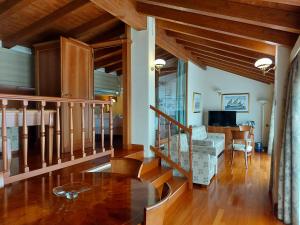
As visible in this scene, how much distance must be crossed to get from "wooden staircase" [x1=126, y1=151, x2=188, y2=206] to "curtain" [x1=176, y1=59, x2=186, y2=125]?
2.67 m

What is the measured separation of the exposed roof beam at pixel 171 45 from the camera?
515 centimetres

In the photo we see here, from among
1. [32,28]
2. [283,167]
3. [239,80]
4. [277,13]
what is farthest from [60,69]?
[239,80]

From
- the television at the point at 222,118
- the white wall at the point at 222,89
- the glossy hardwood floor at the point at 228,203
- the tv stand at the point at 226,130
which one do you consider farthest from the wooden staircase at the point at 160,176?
the television at the point at 222,118

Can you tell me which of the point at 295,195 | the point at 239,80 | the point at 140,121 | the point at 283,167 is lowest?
the point at 295,195

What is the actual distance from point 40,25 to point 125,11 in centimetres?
172

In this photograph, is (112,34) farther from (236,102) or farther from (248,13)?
(236,102)

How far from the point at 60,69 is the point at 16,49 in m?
1.52

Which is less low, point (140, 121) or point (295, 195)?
point (140, 121)

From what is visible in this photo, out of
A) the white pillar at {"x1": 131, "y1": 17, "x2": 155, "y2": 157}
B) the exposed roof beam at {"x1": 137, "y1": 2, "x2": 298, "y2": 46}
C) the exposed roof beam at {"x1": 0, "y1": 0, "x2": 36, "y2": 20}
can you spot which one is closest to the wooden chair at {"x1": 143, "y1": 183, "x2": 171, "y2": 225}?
the exposed roof beam at {"x1": 137, "y1": 2, "x2": 298, "y2": 46}

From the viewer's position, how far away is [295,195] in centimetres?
268

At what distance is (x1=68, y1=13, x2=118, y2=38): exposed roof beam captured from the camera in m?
4.34

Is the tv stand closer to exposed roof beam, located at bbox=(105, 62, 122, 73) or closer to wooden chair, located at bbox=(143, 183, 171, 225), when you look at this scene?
exposed roof beam, located at bbox=(105, 62, 122, 73)

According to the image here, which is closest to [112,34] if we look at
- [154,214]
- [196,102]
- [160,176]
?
[160,176]

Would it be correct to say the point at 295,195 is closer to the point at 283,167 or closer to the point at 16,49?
the point at 283,167
